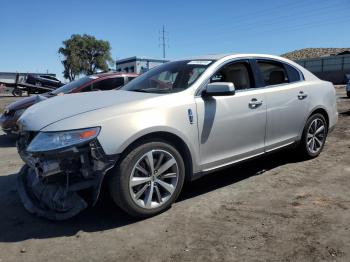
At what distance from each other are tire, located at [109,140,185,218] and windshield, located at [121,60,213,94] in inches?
31.4

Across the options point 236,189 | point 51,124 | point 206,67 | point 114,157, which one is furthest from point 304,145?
point 51,124

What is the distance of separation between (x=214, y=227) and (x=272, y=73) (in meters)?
2.59

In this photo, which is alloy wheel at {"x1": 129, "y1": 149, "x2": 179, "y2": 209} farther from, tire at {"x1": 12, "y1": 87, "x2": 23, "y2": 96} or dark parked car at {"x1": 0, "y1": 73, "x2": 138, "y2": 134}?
tire at {"x1": 12, "y1": 87, "x2": 23, "y2": 96}

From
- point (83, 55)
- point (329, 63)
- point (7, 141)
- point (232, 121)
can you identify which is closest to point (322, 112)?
point (232, 121)

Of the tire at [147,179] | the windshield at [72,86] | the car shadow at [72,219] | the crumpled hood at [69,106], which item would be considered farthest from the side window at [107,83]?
the tire at [147,179]

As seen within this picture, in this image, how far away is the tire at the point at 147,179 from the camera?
3.86m

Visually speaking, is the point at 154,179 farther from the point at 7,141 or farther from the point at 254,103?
the point at 7,141

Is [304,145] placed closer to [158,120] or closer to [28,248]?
[158,120]

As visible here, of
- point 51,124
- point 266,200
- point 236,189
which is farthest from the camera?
point 236,189

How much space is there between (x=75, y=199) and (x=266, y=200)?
207 cm

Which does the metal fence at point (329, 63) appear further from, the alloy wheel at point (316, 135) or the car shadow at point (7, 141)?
the alloy wheel at point (316, 135)

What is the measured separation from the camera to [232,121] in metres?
4.75

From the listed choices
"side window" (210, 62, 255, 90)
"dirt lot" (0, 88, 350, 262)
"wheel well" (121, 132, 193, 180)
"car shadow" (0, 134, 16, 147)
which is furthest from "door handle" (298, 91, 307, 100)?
"car shadow" (0, 134, 16, 147)

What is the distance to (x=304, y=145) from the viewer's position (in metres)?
6.05
